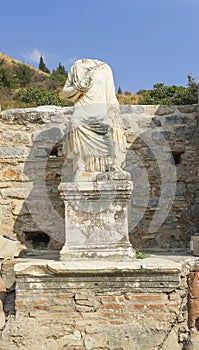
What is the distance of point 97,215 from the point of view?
14.9 ft

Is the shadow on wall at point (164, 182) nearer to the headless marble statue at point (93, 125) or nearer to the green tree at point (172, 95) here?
the headless marble statue at point (93, 125)

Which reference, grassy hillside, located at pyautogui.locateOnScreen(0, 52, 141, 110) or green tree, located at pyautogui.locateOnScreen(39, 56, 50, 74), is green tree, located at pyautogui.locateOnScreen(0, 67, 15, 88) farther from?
green tree, located at pyautogui.locateOnScreen(39, 56, 50, 74)

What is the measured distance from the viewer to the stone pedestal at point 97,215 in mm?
4508

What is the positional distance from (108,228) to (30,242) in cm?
230

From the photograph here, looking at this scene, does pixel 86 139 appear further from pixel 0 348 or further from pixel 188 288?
pixel 0 348

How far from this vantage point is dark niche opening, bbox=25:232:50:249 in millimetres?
6492

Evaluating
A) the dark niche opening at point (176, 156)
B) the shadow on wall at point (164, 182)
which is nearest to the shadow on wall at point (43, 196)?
the shadow on wall at point (164, 182)

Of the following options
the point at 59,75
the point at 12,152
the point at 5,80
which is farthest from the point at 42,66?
the point at 12,152

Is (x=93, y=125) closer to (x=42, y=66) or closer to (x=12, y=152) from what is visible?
(x=12, y=152)

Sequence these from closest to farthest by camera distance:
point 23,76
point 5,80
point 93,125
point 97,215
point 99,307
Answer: point 99,307 → point 97,215 → point 93,125 → point 5,80 → point 23,76

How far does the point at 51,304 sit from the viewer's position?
4.23 m

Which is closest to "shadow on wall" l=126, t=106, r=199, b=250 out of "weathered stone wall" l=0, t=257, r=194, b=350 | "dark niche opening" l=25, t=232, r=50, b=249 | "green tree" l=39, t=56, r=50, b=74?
"dark niche opening" l=25, t=232, r=50, b=249

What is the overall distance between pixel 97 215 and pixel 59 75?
83.7 ft

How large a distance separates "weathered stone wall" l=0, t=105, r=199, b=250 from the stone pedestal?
1.89m
